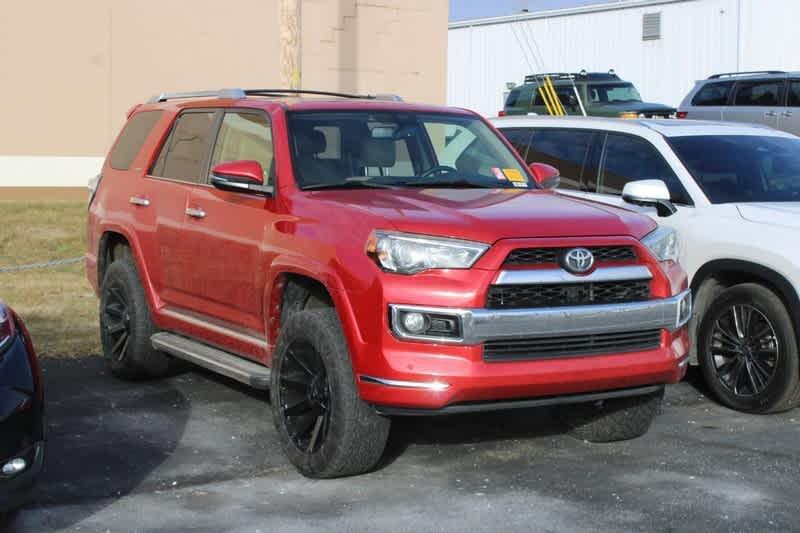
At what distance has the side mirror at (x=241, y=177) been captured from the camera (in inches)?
265

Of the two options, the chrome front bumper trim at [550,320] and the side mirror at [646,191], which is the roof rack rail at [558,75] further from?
the chrome front bumper trim at [550,320]

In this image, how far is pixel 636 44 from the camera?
3691 cm

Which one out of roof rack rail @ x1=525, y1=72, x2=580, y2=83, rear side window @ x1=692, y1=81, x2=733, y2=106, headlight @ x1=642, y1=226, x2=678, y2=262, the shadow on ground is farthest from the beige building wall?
headlight @ x1=642, y1=226, x2=678, y2=262

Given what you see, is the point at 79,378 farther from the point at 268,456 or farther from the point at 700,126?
the point at 700,126

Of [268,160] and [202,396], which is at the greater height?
[268,160]

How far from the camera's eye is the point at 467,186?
706 cm

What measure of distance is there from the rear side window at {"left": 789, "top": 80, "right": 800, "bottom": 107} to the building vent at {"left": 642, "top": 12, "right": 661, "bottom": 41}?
14.0 metres

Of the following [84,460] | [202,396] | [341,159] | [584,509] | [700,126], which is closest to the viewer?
[584,509]

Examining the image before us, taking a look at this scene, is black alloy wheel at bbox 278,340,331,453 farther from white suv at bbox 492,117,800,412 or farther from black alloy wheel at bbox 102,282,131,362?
white suv at bbox 492,117,800,412

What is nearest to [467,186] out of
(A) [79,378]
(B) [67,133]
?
(A) [79,378]

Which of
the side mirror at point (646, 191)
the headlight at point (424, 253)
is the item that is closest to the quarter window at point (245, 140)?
the headlight at point (424, 253)

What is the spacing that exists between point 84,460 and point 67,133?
42.0ft

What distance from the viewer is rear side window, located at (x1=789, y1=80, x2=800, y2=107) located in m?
22.5

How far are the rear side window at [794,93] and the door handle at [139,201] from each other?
16.8m
